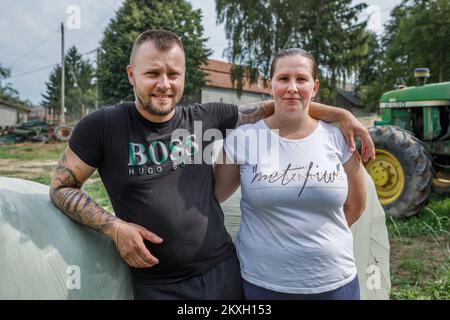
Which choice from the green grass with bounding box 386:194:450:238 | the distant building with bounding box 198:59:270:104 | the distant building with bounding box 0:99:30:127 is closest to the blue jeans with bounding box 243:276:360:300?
the green grass with bounding box 386:194:450:238

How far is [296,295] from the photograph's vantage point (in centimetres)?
158

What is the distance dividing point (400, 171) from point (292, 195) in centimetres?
385

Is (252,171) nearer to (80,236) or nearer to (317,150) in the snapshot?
(317,150)

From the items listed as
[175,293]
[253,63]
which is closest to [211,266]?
[175,293]

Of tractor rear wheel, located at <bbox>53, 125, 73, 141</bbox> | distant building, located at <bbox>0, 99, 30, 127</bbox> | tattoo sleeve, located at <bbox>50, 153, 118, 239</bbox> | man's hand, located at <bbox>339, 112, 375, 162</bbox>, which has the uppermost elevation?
distant building, located at <bbox>0, 99, 30, 127</bbox>

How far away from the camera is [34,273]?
151cm

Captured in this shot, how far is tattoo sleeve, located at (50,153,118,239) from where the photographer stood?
154 centimetres

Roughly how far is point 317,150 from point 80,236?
3.16 ft

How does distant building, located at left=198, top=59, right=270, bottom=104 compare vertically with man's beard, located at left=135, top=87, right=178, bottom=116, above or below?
above

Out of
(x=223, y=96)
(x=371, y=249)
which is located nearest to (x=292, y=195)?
(x=371, y=249)

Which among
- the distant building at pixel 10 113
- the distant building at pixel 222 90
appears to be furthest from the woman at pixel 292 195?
the distant building at pixel 10 113

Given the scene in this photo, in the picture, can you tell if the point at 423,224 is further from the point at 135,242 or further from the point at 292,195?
the point at 135,242

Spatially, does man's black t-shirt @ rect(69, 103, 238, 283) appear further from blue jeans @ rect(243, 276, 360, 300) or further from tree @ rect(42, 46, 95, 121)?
tree @ rect(42, 46, 95, 121)

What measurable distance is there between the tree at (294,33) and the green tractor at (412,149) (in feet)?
57.8
